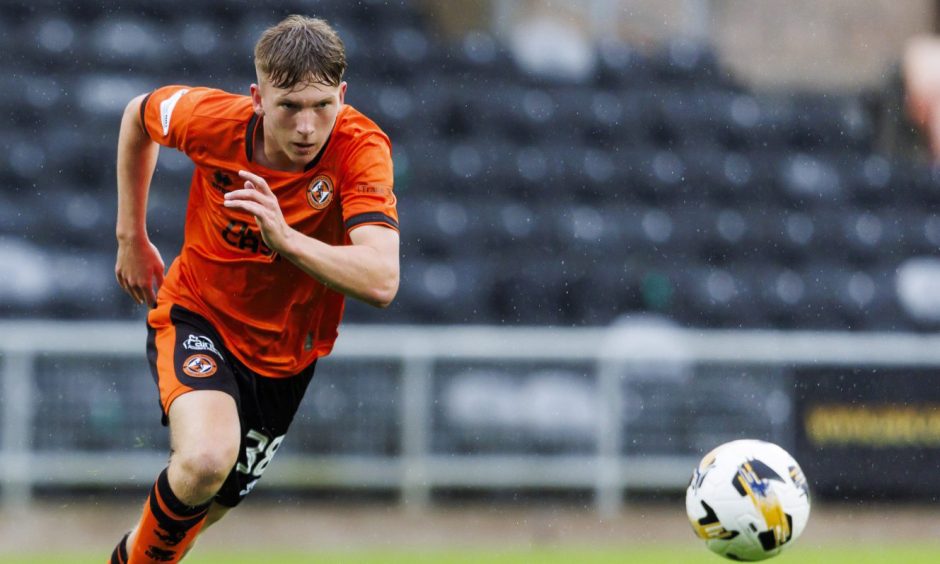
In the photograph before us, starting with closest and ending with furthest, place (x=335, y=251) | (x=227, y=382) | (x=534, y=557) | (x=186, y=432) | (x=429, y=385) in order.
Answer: (x=335, y=251) → (x=186, y=432) → (x=227, y=382) → (x=534, y=557) → (x=429, y=385)

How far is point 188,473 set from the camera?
4.32 meters

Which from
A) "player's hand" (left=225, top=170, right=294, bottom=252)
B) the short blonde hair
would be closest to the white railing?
the short blonde hair

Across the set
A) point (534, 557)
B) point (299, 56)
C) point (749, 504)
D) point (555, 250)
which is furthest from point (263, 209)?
point (555, 250)

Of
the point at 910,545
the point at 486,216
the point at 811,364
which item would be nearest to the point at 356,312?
the point at 486,216

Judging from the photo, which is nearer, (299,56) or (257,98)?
(299,56)

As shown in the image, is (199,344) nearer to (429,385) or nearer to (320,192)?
(320,192)

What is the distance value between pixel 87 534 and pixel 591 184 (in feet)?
17.1

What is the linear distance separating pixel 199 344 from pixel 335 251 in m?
0.75

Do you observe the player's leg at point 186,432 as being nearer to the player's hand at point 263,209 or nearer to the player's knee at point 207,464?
the player's knee at point 207,464

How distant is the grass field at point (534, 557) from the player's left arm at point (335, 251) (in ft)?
10.6

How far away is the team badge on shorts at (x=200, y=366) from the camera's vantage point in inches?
180

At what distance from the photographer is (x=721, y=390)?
976 cm

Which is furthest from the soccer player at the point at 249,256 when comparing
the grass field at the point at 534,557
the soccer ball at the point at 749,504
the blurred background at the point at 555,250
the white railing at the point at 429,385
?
the blurred background at the point at 555,250

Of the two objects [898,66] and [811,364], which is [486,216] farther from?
[898,66]
